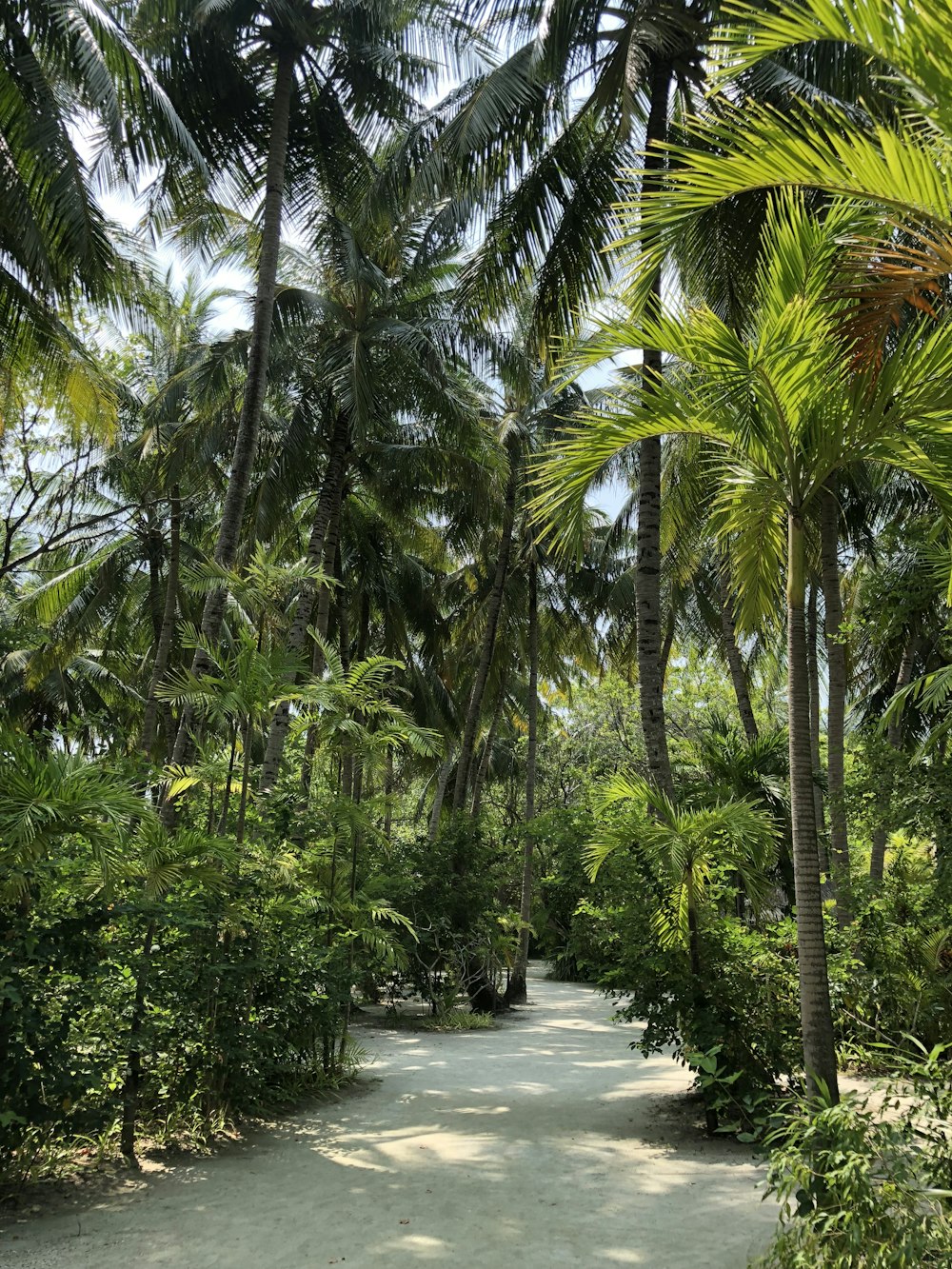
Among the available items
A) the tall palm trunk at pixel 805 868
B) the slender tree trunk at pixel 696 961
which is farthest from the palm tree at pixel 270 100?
the tall palm trunk at pixel 805 868

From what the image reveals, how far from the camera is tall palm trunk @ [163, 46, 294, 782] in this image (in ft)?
28.1

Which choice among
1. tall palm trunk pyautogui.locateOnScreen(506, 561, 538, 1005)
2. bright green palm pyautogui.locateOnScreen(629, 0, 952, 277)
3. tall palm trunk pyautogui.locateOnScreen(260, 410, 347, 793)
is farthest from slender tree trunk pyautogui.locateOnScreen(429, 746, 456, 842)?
bright green palm pyautogui.locateOnScreen(629, 0, 952, 277)

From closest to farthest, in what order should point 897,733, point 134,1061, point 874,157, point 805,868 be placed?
point 874,157 → point 805,868 → point 134,1061 → point 897,733

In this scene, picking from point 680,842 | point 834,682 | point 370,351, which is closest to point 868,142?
point 680,842

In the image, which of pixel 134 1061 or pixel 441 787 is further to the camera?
pixel 441 787

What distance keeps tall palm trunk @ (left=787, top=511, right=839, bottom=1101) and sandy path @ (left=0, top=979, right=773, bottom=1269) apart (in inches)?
38.3

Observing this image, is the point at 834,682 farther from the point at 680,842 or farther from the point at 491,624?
the point at 491,624

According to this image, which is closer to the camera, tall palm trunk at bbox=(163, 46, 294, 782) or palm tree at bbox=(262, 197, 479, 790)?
tall palm trunk at bbox=(163, 46, 294, 782)

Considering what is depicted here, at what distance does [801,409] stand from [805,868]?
7.31ft

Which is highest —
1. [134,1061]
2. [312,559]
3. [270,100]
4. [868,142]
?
[270,100]

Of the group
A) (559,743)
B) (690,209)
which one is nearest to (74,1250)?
(690,209)

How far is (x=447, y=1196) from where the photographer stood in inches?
195

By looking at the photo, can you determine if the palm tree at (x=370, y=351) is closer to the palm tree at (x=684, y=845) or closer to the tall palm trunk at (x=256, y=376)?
the tall palm trunk at (x=256, y=376)

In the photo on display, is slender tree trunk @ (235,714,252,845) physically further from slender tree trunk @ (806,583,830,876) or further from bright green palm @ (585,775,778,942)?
slender tree trunk @ (806,583,830,876)
